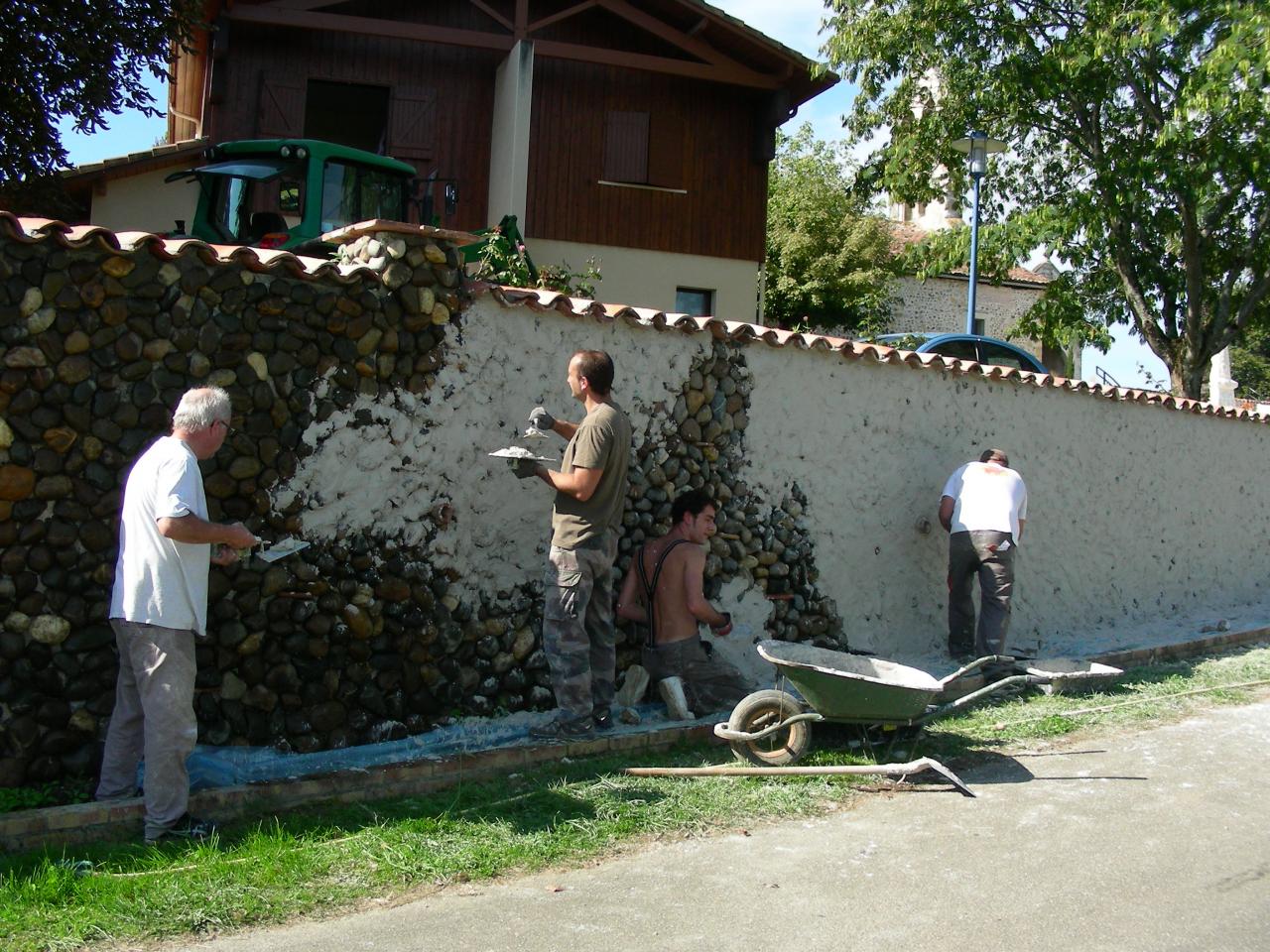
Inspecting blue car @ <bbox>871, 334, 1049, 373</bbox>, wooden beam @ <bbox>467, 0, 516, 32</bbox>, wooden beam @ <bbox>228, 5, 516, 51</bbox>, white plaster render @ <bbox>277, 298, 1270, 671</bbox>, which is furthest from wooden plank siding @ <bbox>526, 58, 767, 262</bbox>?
white plaster render @ <bbox>277, 298, 1270, 671</bbox>

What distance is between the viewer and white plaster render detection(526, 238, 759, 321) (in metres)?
19.1

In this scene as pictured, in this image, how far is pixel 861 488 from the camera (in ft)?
29.9

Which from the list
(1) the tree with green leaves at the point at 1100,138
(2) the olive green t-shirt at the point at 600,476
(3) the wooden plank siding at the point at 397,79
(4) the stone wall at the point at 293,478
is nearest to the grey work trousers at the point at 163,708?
(4) the stone wall at the point at 293,478

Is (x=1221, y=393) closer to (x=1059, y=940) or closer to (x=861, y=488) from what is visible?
(x=861, y=488)

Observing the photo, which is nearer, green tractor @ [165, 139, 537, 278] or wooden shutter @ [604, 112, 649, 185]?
green tractor @ [165, 139, 537, 278]

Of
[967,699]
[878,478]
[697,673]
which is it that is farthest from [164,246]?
[878,478]

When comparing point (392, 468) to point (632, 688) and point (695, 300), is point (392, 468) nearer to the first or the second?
point (632, 688)

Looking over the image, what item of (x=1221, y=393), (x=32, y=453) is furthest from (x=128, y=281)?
(x=1221, y=393)

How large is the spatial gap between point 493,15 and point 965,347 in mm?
8221

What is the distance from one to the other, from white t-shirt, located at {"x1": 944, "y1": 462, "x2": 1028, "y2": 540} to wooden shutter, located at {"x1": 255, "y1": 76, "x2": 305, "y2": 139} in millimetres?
12354

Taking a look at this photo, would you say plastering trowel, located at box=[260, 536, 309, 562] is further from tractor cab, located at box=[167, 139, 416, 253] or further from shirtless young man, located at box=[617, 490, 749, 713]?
tractor cab, located at box=[167, 139, 416, 253]

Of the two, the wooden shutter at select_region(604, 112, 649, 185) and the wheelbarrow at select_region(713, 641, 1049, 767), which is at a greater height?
the wooden shutter at select_region(604, 112, 649, 185)

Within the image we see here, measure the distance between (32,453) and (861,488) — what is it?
18.8 feet

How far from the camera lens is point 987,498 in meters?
9.12
